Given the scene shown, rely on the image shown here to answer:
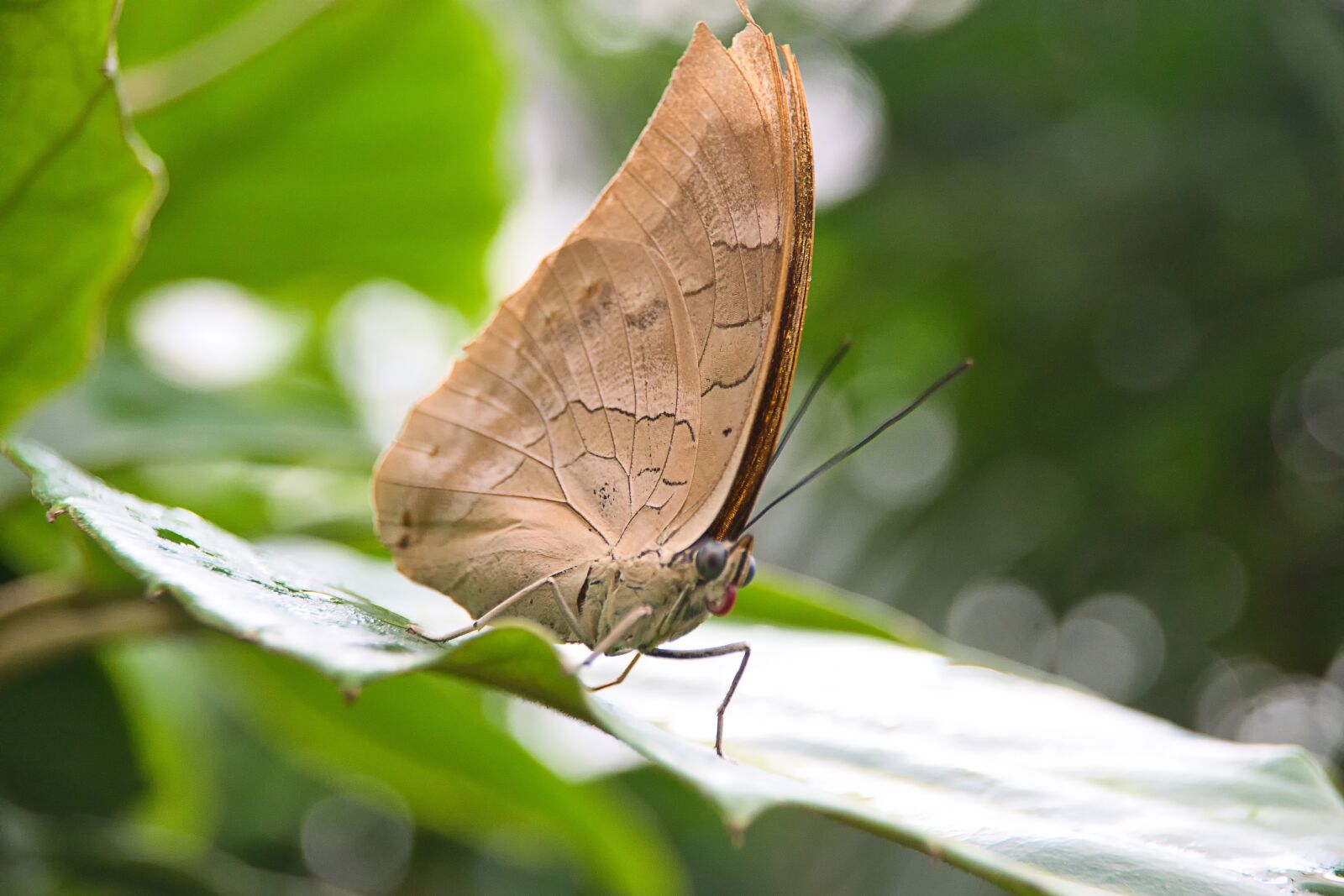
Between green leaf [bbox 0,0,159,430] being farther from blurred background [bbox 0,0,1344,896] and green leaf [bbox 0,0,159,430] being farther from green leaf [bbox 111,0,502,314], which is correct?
blurred background [bbox 0,0,1344,896]

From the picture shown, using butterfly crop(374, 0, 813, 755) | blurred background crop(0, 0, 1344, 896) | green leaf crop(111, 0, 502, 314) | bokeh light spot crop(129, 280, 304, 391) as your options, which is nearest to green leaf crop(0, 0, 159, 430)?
butterfly crop(374, 0, 813, 755)

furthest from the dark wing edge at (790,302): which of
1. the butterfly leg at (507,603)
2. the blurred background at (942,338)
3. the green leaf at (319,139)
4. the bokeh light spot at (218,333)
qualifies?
the bokeh light spot at (218,333)

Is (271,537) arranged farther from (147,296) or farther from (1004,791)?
(1004,791)

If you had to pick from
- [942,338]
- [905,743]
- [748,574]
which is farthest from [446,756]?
[942,338]

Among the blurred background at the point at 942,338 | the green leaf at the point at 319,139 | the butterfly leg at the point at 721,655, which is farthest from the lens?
the blurred background at the point at 942,338

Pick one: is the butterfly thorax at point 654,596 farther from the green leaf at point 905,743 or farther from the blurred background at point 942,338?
the blurred background at point 942,338

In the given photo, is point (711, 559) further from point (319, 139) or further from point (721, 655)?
point (319, 139)

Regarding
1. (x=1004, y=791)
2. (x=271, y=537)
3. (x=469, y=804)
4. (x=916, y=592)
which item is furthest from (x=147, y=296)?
(x=916, y=592)
